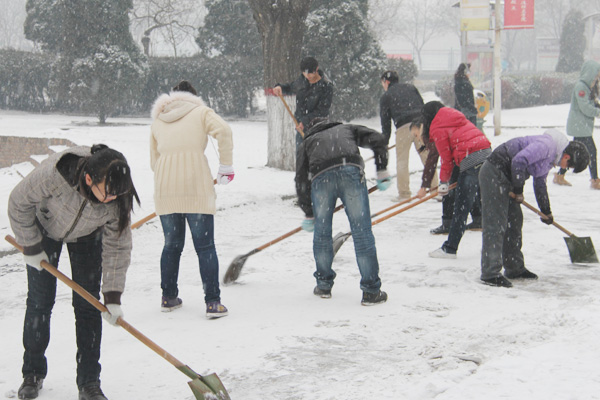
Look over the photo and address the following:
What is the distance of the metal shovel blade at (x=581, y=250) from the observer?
583 cm

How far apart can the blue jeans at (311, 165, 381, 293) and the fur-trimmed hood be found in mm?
961

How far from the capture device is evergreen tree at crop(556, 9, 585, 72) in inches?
1448

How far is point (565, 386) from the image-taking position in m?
3.36

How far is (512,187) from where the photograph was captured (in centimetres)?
507

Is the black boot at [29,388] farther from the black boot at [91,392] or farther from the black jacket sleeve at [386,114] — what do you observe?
the black jacket sleeve at [386,114]

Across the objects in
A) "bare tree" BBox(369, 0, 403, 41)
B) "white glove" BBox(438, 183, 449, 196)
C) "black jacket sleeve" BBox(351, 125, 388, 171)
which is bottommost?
"white glove" BBox(438, 183, 449, 196)

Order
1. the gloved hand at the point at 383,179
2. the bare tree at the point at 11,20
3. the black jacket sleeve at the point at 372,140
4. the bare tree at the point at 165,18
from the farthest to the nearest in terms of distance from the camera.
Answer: the bare tree at the point at 11,20 < the bare tree at the point at 165,18 < the gloved hand at the point at 383,179 < the black jacket sleeve at the point at 372,140

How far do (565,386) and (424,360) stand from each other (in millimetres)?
762

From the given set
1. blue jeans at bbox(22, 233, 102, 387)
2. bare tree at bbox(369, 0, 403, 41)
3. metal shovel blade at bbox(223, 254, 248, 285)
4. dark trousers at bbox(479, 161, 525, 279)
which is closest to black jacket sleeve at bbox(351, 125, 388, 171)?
dark trousers at bbox(479, 161, 525, 279)

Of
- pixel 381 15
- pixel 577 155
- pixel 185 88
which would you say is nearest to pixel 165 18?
pixel 381 15

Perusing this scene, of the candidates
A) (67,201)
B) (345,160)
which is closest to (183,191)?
(345,160)

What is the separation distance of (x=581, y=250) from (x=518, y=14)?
13.9 meters

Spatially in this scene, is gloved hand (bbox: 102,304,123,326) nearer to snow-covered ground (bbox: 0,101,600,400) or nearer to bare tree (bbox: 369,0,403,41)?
snow-covered ground (bbox: 0,101,600,400)

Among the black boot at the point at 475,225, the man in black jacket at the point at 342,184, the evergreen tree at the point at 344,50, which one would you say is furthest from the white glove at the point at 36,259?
the evergreen tree at the point at 344,50
